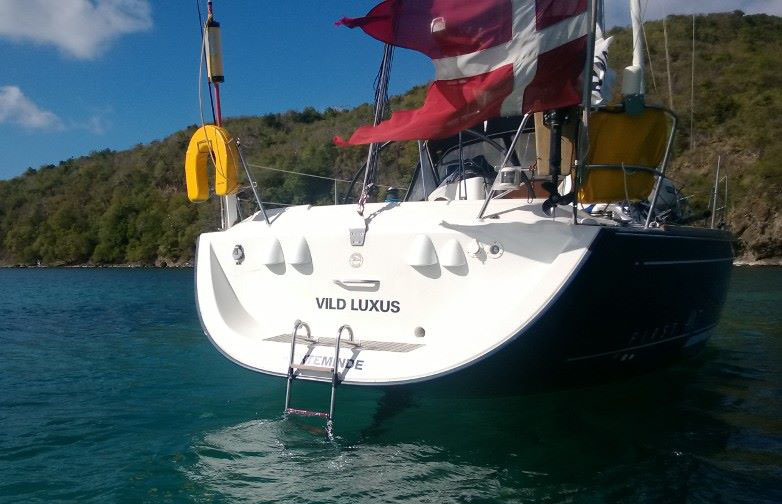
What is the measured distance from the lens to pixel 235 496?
13.5 feet

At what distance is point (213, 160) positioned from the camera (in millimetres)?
6301

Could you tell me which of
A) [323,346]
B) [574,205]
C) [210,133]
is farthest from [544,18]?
[210,133]

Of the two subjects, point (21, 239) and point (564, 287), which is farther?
point (21, 239)

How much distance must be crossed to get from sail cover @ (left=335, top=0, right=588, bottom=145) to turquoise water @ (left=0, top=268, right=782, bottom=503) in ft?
7.24

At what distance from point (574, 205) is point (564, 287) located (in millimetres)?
579

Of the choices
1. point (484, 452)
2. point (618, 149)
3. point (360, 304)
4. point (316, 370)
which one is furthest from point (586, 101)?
point (316, 370)

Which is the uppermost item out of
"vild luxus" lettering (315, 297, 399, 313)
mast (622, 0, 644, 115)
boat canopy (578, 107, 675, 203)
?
mast (622, 0, 644, 115)

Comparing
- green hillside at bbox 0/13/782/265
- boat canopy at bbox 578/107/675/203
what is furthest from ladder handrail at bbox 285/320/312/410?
green hillside at bbox 0/13/782/265

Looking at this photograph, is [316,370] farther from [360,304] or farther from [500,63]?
[500,63]

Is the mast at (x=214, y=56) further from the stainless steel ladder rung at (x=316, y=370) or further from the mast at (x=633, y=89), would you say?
the mast at (x=633, y=89)

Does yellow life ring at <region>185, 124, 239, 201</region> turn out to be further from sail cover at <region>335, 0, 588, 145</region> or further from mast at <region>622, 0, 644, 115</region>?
mast at <region>622, 0, 644, 115</region>

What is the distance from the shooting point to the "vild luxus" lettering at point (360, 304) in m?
5.27

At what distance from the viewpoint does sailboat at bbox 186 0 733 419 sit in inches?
177

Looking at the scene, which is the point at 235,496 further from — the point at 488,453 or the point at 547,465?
the point at 547,465
